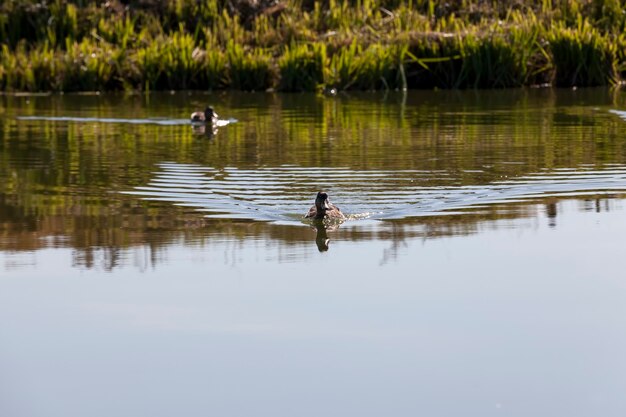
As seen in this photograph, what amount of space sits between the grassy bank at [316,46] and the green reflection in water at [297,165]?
2003mm

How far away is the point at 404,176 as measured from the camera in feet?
43.7

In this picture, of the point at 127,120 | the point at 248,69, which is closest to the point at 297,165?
the point at 127,120

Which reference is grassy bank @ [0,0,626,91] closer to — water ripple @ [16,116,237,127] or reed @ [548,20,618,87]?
reed @ [548,20,618,87]

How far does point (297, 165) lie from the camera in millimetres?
14414

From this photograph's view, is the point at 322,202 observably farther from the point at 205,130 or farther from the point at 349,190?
the point at 205,130

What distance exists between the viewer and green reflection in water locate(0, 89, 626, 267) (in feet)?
35.8

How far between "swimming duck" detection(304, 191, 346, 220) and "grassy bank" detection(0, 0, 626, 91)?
13.3 m

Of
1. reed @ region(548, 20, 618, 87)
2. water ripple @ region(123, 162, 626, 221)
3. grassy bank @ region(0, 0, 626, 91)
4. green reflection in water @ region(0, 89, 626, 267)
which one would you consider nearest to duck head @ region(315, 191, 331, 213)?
green reflection in water @ region(0, 89, 626, 267)

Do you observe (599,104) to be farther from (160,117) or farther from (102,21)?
(102,21)

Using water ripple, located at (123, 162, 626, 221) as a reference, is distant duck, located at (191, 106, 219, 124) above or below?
above

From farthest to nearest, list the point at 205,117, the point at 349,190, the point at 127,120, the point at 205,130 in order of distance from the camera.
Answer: the point at 127,120 < the point at 205,117 < the point at 205,130 < the point at 349,190

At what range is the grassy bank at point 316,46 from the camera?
24328 mm

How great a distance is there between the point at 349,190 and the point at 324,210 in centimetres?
169

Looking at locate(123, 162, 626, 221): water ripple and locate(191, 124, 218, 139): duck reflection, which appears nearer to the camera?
locate(123, 162, 626, 221): water ripple
